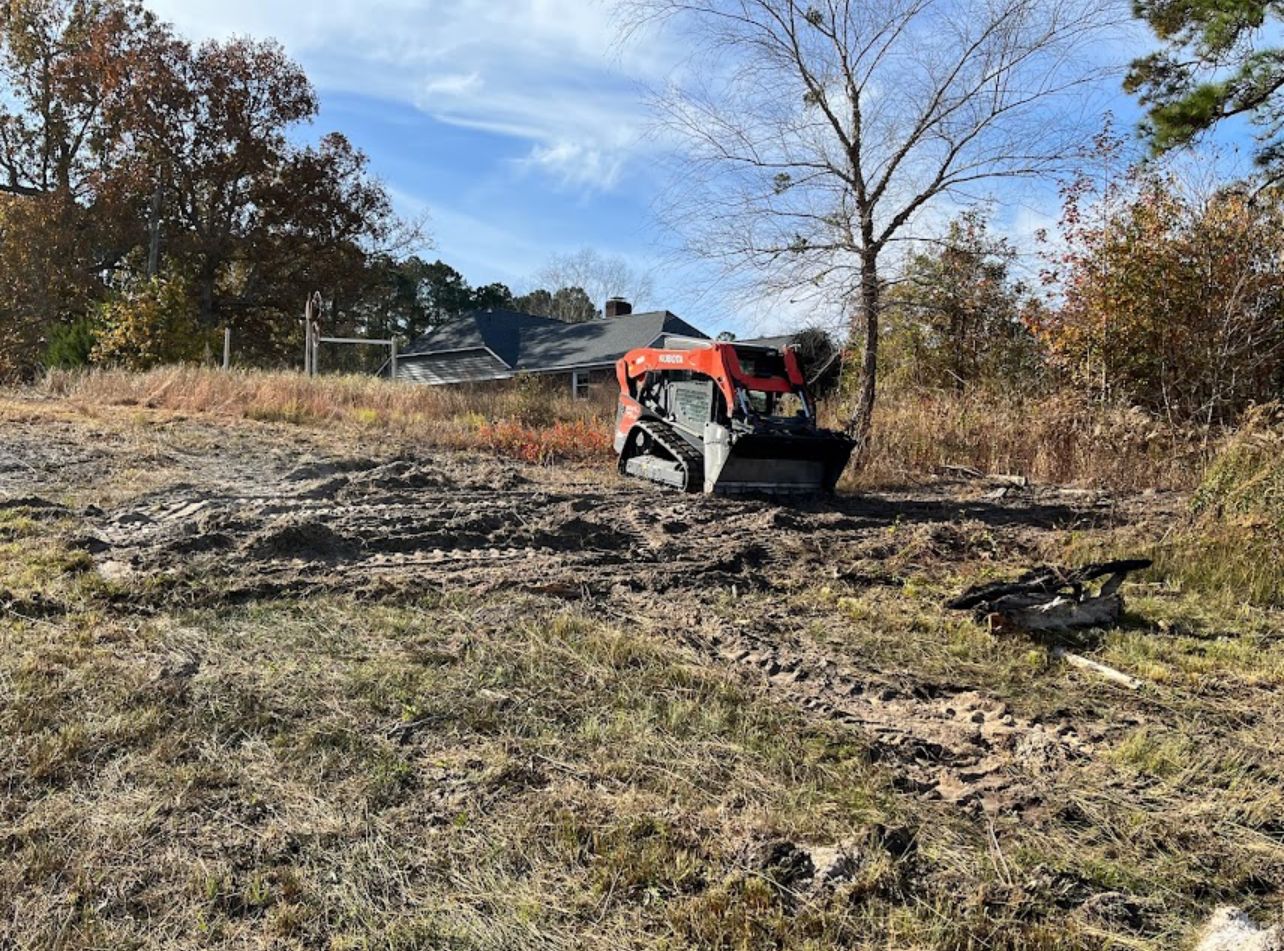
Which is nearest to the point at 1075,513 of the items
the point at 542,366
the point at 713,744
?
the point at 713,744

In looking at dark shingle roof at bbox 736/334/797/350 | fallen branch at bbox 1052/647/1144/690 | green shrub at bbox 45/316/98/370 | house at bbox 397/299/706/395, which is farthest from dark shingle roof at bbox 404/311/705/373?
fallen branch at bbox 1052/647/1144/690

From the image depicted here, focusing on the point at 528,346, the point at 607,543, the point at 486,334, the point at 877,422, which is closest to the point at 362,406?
the point at 877,422

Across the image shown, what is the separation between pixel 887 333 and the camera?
55.3ft

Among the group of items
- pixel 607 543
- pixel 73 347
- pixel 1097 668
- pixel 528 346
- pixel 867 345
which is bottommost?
pixel 1097 668

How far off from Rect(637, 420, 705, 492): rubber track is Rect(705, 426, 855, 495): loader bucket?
10.5 inches

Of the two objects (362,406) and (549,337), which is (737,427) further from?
(549,337)

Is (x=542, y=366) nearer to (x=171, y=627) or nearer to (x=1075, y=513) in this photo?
(x=1075, y=513)

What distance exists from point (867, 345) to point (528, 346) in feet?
67.3

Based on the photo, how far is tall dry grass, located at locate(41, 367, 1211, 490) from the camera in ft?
36.3

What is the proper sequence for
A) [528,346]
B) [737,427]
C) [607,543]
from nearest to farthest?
1. [607,543]
2. [737,427]
3. [528,346]

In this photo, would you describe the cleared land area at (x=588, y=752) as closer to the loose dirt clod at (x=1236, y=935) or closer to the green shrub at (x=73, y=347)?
the loose dirt clod at (x=1236, y=935)

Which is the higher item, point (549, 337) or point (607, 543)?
point (549, 337)

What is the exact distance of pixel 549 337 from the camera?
32.0m

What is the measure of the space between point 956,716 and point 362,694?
243 centimetres
